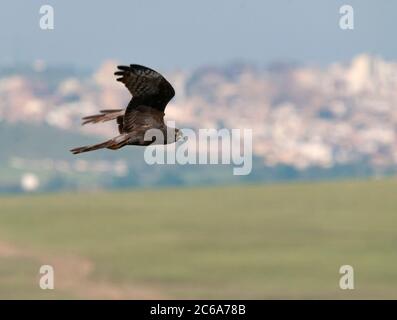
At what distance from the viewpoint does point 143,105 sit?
30312mm

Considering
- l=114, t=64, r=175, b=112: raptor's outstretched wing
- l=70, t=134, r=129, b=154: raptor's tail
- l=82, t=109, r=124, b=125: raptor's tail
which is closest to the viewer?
l=70, t=134, r=129, b=154: raptor's tail

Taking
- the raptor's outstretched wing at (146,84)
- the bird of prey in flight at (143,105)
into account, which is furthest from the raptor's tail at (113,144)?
the raptor's outstretched wing at (146,84)

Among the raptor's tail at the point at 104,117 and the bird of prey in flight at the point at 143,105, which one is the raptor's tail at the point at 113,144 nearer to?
the bird of prey in flight at the point at 143,105

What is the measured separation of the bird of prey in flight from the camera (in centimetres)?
2967

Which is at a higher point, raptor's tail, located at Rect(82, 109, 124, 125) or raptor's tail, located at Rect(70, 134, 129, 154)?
raptor's tail, located at Rect(82, 109, 124, 125)

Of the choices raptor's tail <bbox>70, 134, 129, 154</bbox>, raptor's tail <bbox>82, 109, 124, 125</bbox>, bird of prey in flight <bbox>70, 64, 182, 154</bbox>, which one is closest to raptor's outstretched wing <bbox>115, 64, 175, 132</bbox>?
bird of prey in flight <bbox>70, 64, 182, 154</bbox>

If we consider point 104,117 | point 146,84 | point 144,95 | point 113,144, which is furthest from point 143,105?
point 104,117

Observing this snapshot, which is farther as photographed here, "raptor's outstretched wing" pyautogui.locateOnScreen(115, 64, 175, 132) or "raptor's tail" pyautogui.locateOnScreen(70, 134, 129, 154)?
"raptor's outstretched wing" pyautogui.locateOnScreen(115, 64, 175, 132)

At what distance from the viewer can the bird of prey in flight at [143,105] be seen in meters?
29.7

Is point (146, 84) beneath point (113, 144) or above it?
above

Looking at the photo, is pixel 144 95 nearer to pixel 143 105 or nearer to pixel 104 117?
pixel 143 105

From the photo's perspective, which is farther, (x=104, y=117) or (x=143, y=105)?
(x=104, y=117)

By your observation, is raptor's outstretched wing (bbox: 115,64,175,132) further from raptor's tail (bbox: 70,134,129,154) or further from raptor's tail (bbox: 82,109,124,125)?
raptor's tail (bbox: 82,109,124,125)
